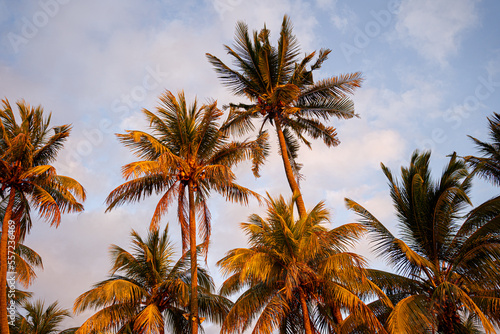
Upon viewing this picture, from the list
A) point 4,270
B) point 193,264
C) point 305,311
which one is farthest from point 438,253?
point 4,270

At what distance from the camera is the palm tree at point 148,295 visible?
1585 cm

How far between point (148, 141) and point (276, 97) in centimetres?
585

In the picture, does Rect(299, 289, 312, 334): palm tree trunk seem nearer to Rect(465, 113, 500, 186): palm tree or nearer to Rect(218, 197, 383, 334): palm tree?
Rect(218, 197, 383, 334): palm tree

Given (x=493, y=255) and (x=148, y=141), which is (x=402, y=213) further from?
(x=148, y=141)

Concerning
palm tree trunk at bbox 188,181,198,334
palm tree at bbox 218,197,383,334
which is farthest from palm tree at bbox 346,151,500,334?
palm tree trunk at bbox 188,181,198,334

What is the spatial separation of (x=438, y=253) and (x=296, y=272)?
578 cm

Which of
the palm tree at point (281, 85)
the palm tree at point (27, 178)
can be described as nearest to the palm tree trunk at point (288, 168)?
the palm tree at point (281, 85)

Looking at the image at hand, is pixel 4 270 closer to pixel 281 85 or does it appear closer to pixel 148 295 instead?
pixel 148 295

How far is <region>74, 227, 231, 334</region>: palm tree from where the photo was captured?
52.0 ft

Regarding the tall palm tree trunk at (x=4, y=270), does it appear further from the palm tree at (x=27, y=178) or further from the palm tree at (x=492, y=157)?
the palm tree at (x=492, y=157)

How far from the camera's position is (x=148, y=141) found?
56.5ft

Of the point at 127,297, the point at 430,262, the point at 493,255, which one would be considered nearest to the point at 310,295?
the point at 430,262

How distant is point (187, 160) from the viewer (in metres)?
17.1

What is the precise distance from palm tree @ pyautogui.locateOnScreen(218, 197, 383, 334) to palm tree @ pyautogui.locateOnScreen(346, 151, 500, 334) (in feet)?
5.30
